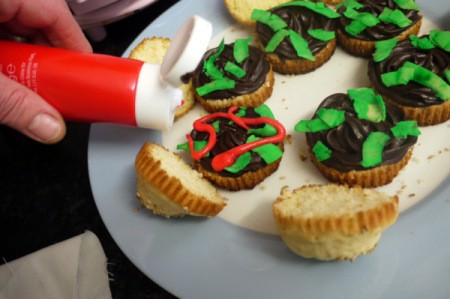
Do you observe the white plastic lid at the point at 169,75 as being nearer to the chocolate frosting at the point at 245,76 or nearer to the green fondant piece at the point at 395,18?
the chocolate frosting at the point at 245,76

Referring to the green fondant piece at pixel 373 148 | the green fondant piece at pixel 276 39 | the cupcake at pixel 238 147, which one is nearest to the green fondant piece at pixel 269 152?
the cupcake at pixel 238 147

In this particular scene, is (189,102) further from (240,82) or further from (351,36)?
(351,36)

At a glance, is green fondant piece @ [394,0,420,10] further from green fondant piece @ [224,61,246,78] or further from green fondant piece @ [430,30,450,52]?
green fondant piece @ [224,61,246,78]

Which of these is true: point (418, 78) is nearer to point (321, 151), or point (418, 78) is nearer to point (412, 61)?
point (412, 61)

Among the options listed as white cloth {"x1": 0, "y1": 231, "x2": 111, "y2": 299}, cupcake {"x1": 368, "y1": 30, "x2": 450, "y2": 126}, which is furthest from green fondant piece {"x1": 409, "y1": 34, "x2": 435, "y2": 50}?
white cloth {"x1": 0, "y1": 231, "x2": 111, "y2": 299}

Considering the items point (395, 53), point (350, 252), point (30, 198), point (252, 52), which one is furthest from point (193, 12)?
point (350, 252)

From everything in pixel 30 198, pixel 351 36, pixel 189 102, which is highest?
pixel 351 36
